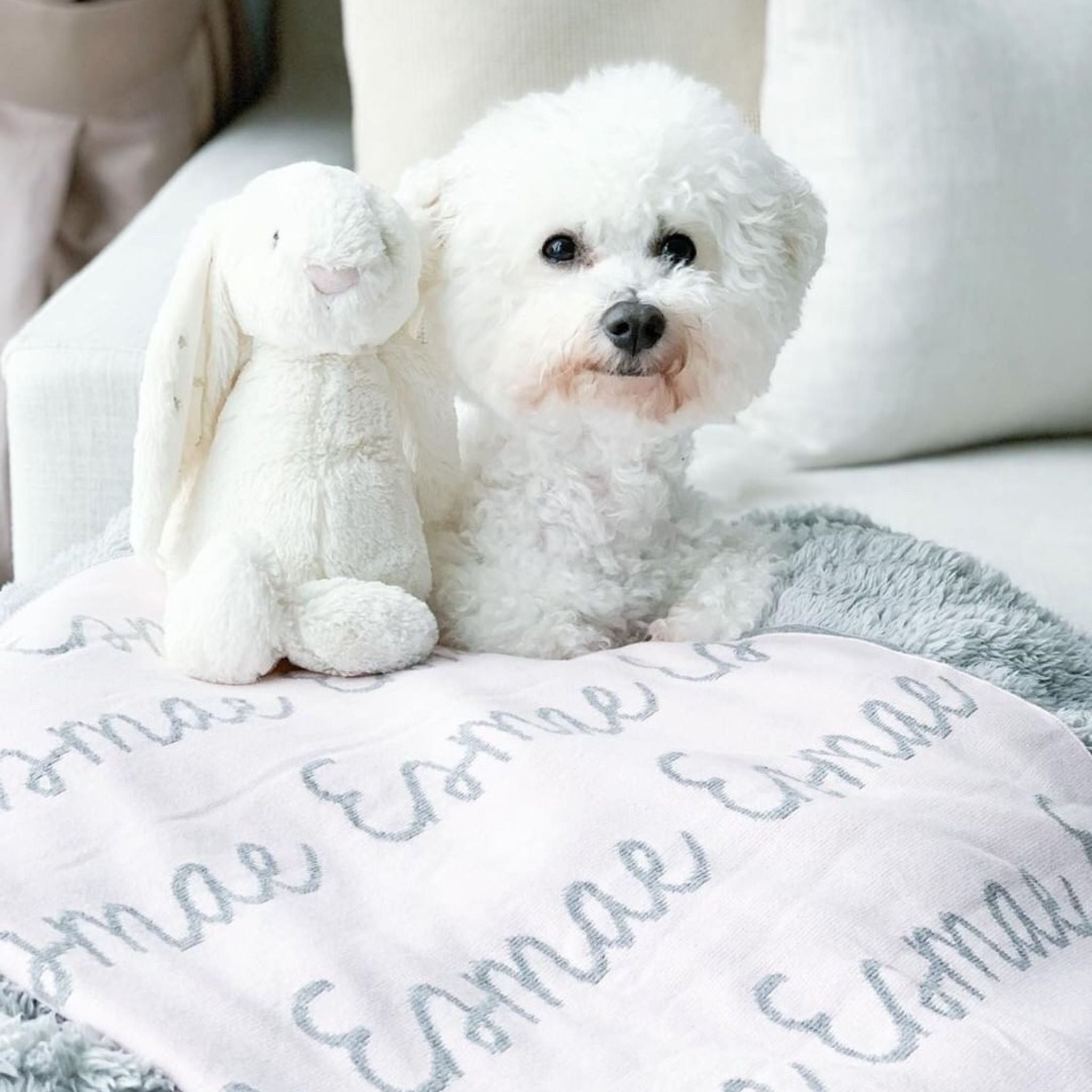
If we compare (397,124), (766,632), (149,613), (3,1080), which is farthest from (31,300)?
(3,1080)

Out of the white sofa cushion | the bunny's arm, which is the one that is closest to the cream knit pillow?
the white sofa cushion

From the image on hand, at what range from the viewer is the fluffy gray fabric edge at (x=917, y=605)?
881 millimetres

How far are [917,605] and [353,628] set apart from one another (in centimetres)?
37

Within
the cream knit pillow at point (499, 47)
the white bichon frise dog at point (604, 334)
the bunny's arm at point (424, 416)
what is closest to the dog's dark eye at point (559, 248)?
the white bichon frise dog at point (604, 334)

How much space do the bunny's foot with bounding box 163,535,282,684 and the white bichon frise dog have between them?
160 mm

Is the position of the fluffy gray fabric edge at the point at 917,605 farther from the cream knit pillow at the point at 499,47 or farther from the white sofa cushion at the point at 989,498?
the cream knit pillow at the point at 499,47

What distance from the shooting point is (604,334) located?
84 cm

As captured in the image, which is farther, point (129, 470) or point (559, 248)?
point (129, 470)

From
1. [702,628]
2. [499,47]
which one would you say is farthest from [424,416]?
[499,47]

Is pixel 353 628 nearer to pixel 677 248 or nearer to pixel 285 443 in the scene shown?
pixel 285 443

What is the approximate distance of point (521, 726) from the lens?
0.79 m

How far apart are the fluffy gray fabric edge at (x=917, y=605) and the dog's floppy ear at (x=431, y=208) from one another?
0.31 m

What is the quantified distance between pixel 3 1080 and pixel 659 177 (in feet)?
1.96

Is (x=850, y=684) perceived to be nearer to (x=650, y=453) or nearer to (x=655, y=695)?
(x=655, y=695)
